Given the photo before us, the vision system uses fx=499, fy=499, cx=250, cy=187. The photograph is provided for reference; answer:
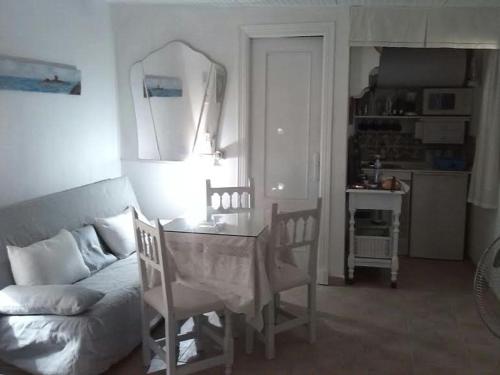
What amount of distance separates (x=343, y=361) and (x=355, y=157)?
2.50 m

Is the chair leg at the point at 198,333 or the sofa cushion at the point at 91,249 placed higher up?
the sofa cushion at the point at 91,249

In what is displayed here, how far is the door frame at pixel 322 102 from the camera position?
3713 millimetres

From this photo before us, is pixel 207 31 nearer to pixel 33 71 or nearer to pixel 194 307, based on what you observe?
pixel 33 71

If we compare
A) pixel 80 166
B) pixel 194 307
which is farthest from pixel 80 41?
pixel 194 307

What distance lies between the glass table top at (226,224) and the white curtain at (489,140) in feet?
6.08

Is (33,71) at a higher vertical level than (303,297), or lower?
higher

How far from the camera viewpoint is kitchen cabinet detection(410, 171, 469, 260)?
4496mm

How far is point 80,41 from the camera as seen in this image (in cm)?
359

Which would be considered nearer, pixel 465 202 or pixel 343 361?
pixel 343 361

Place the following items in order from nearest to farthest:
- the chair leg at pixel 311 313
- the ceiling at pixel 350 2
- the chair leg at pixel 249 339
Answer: the chair leg at pixel 249 339
the chair leg at pixel 311 313
the ceiling at pixel 350 2

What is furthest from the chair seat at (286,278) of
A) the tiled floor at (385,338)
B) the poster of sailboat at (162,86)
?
the poster of sailboat at (162,86)

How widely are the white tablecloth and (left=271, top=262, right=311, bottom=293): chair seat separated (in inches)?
5.6

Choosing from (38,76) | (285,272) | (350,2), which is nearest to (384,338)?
(285,272)

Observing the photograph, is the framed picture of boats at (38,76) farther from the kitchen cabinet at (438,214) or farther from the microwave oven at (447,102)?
the microwave oven at (447,102)
